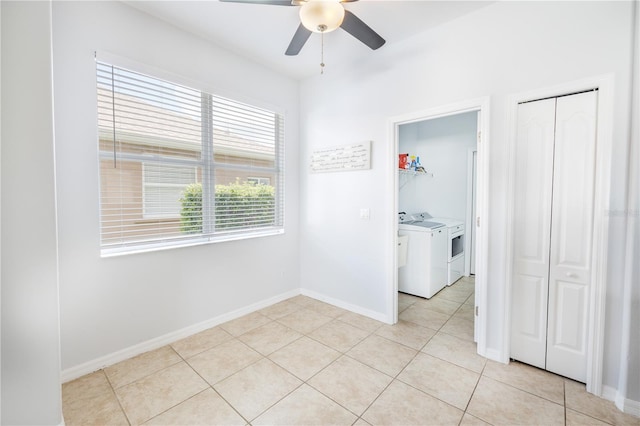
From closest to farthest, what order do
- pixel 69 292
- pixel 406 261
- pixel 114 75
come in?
pixel 69 292
pixel 114 75
pixel 406 261

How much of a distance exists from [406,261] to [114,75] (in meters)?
3.59

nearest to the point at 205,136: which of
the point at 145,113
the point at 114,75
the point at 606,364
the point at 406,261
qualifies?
the point at 145,113

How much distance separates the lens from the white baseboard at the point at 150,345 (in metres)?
1.99

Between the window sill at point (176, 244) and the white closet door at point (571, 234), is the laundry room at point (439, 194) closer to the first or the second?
the white closet door at point (571, 234)

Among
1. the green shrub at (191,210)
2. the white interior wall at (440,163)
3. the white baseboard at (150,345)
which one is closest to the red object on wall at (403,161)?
the white interior wall at (440,163)

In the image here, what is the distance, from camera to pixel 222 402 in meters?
1.76

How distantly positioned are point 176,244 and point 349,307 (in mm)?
1994

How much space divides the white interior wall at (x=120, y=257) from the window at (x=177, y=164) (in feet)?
0.34

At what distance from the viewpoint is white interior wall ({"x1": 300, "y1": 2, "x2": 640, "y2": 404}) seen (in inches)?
68.1

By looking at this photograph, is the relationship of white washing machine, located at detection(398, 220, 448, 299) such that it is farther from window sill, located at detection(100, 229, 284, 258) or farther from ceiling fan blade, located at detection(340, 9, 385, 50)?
ceiling fan blade, located at detection(340, 9, 385, 50)

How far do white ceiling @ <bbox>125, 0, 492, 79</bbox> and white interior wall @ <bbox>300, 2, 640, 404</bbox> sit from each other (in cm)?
16

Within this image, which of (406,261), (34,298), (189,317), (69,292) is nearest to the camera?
(34,298)

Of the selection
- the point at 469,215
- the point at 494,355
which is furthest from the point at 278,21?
the point at 469,215

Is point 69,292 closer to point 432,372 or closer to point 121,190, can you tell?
point 121,190
